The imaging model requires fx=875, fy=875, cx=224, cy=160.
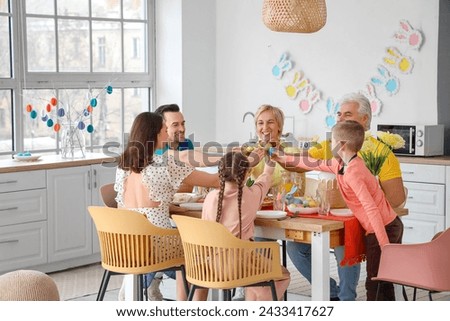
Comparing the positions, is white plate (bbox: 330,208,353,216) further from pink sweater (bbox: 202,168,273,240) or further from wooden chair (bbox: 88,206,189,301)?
wooden chair (bbox: 88,206,189,301)

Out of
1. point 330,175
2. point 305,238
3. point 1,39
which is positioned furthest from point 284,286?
point 1,39

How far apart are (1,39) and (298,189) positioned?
3.30 meters

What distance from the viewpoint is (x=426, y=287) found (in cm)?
410

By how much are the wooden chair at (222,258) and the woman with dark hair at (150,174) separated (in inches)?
20.5

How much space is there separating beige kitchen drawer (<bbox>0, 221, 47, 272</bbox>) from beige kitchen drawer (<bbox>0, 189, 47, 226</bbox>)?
0.04m

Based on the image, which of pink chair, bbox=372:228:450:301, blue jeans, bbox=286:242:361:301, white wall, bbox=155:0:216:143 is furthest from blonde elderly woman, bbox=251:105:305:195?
white wall, bbox=155:0:216:143

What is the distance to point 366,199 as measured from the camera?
171 inches

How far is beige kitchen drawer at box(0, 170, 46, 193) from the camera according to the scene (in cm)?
628

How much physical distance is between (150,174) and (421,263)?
151 centimetres

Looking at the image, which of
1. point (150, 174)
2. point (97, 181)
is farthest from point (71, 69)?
point (150, 174)

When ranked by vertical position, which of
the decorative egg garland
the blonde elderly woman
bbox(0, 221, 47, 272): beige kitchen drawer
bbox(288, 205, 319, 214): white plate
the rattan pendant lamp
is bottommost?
bbox(0, 221, 47, 272): beige kitchen drawer

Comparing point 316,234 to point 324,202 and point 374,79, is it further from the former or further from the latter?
point 374,79

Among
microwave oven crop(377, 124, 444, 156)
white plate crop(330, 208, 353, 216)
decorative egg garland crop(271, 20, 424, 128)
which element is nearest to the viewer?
white plate crop(330, 208, 353, 216)

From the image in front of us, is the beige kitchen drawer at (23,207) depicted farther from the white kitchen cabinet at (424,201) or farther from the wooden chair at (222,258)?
the white kitchen cabinet at (424,201)
